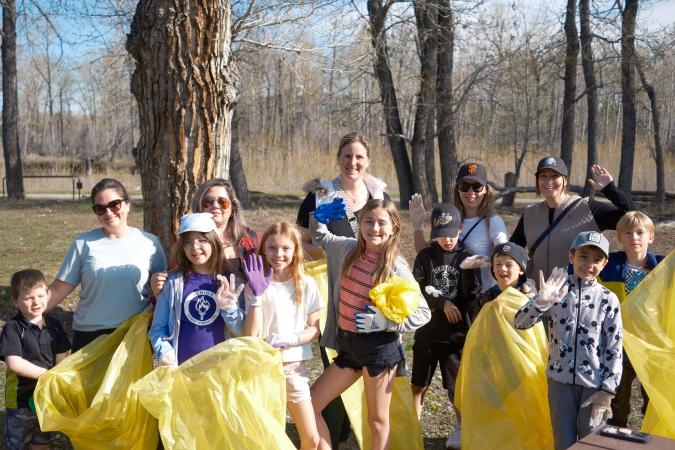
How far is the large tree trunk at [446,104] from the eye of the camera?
14.4 m

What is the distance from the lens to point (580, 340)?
3223mm

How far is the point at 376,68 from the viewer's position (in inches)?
595

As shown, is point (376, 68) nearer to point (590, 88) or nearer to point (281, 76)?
point (590, 88)

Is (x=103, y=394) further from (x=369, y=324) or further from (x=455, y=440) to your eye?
(x=455, y=440)

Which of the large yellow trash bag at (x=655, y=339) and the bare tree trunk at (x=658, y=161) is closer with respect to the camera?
the large yellow trash bag at (x=655, y=339)

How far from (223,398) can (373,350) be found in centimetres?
77

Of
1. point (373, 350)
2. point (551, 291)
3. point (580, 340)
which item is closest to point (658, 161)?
point (580, 340)

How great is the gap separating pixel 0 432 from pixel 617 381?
11.6 ft

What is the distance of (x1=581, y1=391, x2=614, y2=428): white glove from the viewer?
10.4 feet

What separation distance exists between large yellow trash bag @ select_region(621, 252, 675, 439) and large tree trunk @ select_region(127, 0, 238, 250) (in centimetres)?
280

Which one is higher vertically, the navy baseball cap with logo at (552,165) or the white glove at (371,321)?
the navy baseball cap with logo at (552,165)

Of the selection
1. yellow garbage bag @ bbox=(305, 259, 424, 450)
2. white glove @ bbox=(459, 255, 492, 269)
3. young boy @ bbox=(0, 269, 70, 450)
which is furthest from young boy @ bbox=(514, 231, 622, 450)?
young boy @ bbox=(0, 269, 70, 450)

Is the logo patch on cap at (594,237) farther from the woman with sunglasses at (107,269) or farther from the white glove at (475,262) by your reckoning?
the woman with sunglasses at (107,269)

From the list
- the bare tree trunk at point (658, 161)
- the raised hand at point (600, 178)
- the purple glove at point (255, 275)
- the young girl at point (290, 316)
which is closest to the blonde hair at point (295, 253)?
the young girl at point (290, 316)
